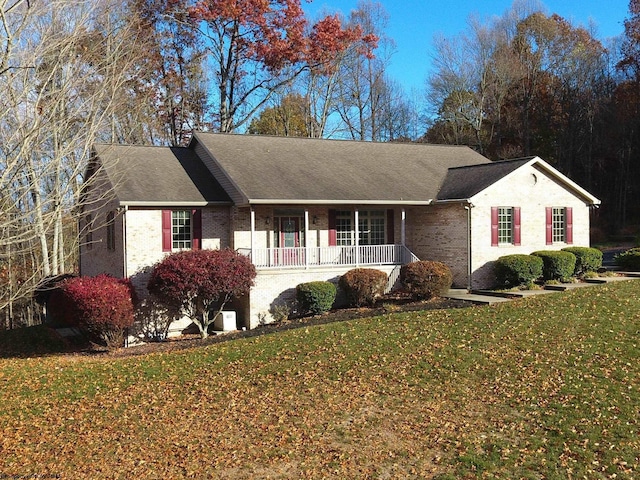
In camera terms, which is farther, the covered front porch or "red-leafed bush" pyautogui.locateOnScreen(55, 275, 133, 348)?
the covered front porch

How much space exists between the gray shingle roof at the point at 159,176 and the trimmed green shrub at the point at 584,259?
12.5 m

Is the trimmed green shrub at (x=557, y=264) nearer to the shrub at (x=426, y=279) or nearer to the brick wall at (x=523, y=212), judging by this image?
the brick wall at (x=523, y=212)

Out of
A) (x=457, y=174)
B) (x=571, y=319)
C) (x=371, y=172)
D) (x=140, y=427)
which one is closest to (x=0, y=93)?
(x=140, y=427)

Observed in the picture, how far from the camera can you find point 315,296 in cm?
1825

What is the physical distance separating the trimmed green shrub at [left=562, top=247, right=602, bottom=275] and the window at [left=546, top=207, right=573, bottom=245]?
0.57m

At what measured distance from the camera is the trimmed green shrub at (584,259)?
21531mm

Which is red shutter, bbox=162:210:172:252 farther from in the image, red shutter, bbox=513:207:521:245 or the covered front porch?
red shutter, bbox=513:207:521:245

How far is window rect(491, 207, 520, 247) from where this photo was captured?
813 inches

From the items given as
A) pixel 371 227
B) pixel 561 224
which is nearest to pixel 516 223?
pixel 561 224

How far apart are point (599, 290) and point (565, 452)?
37.2 ft

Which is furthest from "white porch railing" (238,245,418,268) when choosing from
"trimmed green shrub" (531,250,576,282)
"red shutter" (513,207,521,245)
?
"trimmed green shrub" (531,250,576,282)

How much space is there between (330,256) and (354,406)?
1082 centimetres

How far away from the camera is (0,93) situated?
882cm

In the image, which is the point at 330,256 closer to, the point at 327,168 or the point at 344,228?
the point at 344,228
